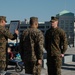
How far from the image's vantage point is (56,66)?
8.29 m

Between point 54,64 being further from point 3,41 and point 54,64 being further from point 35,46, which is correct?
point 3,41

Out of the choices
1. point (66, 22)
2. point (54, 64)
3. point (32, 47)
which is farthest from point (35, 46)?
point (66, 22)

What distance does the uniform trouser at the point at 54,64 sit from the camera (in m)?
8.26

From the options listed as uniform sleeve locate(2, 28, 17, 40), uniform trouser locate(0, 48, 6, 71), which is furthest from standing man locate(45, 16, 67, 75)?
uniform trouser locate(0, 48, 6, 71)

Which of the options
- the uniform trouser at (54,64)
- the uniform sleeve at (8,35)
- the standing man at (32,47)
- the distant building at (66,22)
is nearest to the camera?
the standing man at (32,47)

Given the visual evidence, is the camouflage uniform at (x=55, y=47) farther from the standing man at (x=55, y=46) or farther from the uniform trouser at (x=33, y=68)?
the uniform trouser at (x=33, y=68)

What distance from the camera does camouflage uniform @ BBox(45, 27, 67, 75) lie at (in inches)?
321

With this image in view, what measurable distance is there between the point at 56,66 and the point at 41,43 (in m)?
1.29

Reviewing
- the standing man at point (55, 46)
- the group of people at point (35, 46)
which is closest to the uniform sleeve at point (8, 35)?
the group of people at point (35, 46)

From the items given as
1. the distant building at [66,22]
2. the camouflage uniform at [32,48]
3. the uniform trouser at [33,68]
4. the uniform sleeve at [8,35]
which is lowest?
the uniform trouser at [33,68]

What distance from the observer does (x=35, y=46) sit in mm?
7344

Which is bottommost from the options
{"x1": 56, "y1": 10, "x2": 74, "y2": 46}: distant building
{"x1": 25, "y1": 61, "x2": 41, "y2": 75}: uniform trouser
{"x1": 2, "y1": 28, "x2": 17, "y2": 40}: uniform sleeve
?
{"x1": 25, "y1": 61, "x2": 41, "y2": 75}: uniform trouser

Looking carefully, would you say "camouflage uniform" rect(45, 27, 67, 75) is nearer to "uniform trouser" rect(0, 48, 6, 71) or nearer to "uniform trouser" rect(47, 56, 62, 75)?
"uniform trouser" rect(47, 56, 62, 75)

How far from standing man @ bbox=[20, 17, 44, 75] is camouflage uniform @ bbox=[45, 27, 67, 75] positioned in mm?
948
